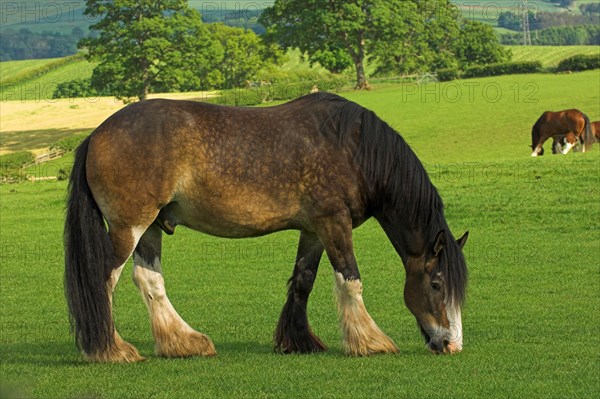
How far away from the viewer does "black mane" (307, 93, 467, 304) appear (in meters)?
8.97

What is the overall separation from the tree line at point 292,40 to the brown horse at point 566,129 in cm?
3524

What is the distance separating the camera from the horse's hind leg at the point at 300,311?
30.6ft

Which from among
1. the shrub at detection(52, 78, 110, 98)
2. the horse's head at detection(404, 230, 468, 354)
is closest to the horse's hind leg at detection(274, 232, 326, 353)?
the horse's head at detection(404, 230, 468, 354)

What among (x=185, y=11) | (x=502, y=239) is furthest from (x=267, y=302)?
(x=185, y=11)

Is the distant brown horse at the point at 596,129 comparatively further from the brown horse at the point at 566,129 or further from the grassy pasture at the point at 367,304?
the grassy pasture at the point at 367,304

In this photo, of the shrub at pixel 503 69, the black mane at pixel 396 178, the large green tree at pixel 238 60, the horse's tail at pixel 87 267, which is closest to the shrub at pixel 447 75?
the shrub at pixel 503 69

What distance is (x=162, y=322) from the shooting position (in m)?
Answer: 8.86

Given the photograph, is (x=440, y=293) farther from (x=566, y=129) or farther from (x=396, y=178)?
(x=566, y=129)

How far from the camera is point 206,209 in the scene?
882 centimetres

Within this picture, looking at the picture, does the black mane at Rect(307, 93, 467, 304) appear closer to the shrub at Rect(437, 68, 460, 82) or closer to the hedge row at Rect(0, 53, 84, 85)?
the shrub at Rect(437, 68, 460, 82)

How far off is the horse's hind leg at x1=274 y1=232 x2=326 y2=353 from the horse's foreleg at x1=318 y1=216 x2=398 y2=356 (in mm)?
527

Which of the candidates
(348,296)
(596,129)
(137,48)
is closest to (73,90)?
(137,48)

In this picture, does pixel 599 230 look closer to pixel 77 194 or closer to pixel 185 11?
pixel 77 194

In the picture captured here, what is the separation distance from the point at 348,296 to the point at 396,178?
1157 mm
